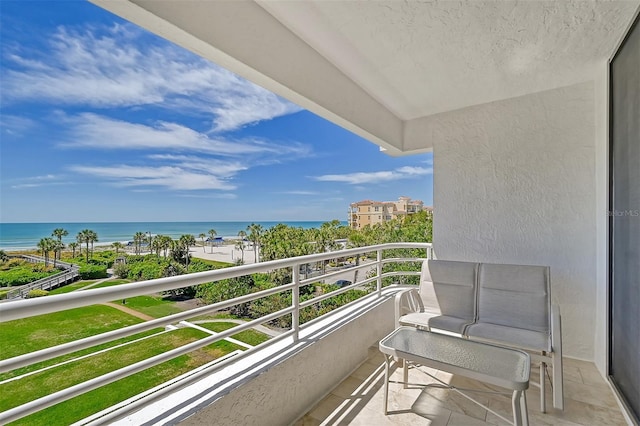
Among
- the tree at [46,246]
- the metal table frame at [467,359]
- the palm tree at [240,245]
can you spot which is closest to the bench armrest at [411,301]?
the metal table frame at [467,359]

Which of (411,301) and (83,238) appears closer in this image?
(411,301)

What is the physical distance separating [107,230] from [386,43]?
22.1 meters

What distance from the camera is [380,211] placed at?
57.7 feet

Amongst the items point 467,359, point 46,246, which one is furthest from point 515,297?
point 46,246

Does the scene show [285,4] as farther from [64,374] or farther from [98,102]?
[98,102]

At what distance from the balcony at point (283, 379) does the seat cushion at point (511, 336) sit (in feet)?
1.25

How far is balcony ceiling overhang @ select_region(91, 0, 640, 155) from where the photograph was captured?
166 cm

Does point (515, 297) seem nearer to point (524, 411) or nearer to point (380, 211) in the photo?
point (524, 411)

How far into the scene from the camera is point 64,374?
32.6 feet

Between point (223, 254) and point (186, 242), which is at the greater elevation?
point (186, 242)

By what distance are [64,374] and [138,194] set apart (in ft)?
50.2

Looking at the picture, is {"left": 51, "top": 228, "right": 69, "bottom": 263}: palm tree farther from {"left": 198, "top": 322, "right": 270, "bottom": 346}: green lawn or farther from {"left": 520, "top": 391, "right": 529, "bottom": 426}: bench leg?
{"left": 520, "top": 391, "right": 529, "bottom": 426}: bench leg

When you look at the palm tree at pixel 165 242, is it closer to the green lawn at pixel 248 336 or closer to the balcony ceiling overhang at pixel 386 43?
the green lawn at pixel 248 336

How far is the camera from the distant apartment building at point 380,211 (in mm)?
15777
